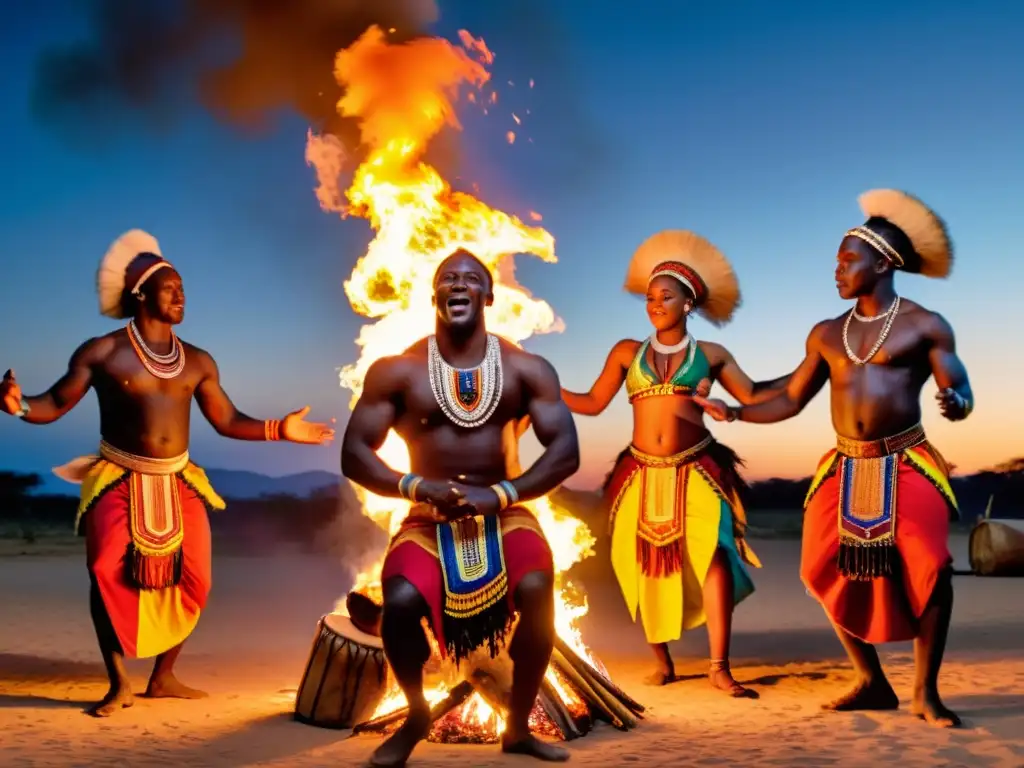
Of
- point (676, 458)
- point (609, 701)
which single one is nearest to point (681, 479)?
point (676, 458)

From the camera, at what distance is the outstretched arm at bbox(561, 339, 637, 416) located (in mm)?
7504

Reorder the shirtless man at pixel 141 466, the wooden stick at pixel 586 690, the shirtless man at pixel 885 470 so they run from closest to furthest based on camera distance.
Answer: the wooden stick at pixel 586 690 < the shirtless man at pixel 885 470 < the shirtless man at pixel 141 466

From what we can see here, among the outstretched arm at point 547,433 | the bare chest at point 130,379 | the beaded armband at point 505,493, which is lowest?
the beaded armband at point 505,493

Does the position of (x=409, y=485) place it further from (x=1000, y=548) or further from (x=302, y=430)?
(x=1000, y=548)

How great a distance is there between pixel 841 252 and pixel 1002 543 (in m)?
11.3

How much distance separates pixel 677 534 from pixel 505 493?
2246 mm

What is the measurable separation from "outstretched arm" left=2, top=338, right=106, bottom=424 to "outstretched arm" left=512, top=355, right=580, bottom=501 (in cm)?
275

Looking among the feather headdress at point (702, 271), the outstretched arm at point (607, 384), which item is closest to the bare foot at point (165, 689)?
the outstretched arm at point (607, 384)

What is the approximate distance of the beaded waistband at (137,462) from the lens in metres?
6.60

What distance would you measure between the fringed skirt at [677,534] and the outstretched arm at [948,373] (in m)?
1.59

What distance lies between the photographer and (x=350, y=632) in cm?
618

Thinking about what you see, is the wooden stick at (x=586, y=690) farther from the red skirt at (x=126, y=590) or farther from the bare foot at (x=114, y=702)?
the bare foot at (x=114, y=702)

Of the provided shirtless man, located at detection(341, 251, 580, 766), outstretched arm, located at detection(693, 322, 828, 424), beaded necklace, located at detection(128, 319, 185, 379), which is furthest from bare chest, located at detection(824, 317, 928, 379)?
beaded necklace, located at detection(128, 319, 185, 379)

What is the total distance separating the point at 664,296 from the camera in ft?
23.6
